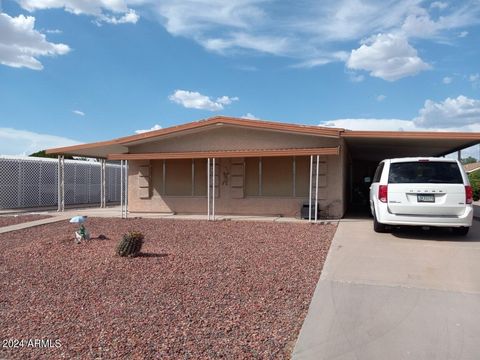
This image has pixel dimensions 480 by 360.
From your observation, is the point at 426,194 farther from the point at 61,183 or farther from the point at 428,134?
the point at 61,183

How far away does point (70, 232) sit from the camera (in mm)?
10625

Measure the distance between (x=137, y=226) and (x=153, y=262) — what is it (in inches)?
201

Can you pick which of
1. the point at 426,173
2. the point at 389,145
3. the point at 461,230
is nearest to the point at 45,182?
the point at 389,145

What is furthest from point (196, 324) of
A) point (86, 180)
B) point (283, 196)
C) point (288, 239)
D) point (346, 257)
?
point (86, 180)

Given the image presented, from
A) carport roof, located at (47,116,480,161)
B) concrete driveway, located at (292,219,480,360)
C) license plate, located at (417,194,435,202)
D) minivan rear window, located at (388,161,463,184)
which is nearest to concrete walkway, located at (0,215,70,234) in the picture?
carport roof, located at (47,116,480,161)

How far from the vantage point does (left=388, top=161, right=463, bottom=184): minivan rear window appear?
8.79m

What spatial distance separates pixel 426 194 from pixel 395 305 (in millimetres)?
4514

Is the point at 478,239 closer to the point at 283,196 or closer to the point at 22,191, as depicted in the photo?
the point at 283,196

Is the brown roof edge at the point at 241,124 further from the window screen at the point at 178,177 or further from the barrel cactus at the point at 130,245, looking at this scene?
the barrel cactus at the point at 130,245

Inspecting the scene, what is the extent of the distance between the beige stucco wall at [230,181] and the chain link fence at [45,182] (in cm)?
654

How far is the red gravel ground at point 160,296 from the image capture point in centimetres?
386

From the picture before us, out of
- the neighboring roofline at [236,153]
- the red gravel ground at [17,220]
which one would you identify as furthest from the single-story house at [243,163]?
the red gravel ground at [17,220]

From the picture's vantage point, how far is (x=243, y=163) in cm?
1493

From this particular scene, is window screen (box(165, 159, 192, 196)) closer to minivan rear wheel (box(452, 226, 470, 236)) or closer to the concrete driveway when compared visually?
the concrete driveway
